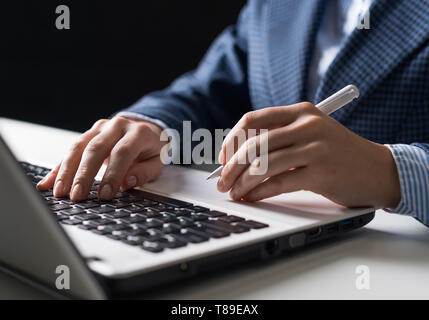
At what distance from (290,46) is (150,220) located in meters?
0.62

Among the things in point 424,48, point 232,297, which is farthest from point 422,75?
point 232,297

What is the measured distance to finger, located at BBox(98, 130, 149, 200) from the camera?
0.54 m

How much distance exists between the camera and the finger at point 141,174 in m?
0.60

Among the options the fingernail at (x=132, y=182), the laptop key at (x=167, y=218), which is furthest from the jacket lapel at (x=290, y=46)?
the laptop key at (x=167, y=218)

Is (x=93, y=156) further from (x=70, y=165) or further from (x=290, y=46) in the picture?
(x=290, y=46)

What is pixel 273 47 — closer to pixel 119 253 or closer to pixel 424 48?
pixel 424 48

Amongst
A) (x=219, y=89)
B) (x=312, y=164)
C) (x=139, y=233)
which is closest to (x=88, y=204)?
(x=139, y=233)

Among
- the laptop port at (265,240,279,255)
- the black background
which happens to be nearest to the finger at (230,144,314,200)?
the laptop port at (265,240,279,255)

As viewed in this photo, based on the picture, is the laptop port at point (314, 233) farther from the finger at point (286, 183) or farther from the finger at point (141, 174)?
the finger at point (141, 174)

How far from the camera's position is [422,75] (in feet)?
2.53

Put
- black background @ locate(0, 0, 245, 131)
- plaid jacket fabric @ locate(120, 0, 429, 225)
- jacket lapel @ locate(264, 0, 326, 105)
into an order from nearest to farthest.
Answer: plaid jacket fabric @ locate(120, 0, 429, 225) → jacket lapel @ locate(264, 0, 326, 105) → black background @ locate(0, 0, 245, 131)

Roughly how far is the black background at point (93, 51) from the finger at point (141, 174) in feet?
4.11

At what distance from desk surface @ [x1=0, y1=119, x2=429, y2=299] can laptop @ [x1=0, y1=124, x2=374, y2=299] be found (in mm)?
12

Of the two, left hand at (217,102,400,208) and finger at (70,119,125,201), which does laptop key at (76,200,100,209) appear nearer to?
finger at (70,119,125,201)
